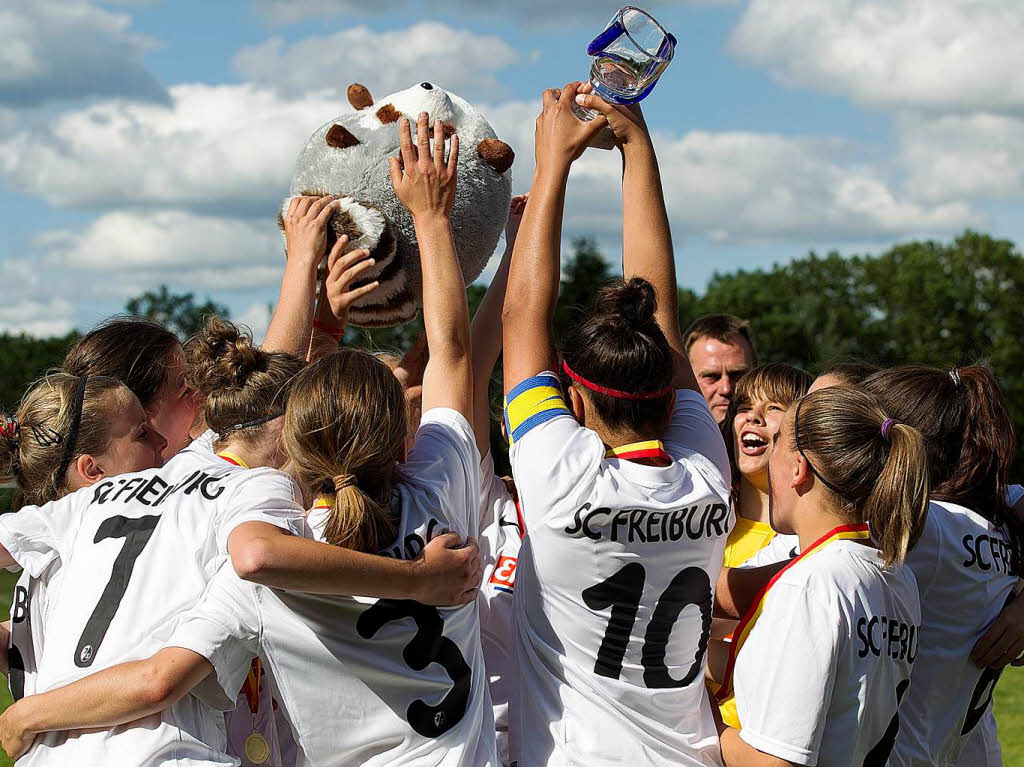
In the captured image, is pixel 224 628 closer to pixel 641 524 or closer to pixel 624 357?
pixel 641 524

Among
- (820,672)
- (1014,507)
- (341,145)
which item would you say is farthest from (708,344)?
(820,672)

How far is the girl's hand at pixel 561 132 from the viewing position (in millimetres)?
3406

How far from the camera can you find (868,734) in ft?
9.96

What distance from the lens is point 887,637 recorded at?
303 centimetres

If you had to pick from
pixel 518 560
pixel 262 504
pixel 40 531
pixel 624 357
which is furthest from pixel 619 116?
pixel 40 531

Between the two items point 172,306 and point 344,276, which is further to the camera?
point 172,306

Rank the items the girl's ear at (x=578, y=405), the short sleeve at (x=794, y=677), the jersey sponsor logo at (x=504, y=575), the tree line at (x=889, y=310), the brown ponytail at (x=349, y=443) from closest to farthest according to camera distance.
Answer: the brown ponytail at (x=349, y=443) < the short sleeve at (x=794, y=677) < the girl's ear at (x=578, y=405) < the jersey sponsor logo at (x=504, y=575) < the tree line at (x=889, y=310)

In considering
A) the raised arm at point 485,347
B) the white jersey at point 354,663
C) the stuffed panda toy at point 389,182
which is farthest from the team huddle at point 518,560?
the raised arm at point 485,347

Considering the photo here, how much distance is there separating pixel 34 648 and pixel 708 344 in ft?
12.7

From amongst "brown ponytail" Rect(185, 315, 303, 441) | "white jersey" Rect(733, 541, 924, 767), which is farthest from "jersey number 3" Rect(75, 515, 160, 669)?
"white jersey" Rect(733, 541, 924, 767)

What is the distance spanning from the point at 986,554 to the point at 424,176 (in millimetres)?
2232

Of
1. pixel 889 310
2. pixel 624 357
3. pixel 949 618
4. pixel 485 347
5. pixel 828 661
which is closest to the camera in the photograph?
pixel 828 661

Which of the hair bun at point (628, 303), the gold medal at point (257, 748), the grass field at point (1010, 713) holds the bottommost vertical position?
the grass field at point (1010, 713)

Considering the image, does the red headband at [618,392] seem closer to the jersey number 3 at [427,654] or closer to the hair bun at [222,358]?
the jersey number 3 at [427,654]
